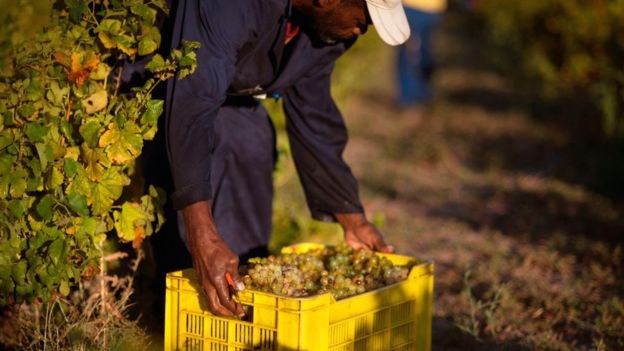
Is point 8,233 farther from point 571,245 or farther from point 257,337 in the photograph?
point 571,245

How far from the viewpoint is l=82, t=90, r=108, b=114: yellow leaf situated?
323 centimetres

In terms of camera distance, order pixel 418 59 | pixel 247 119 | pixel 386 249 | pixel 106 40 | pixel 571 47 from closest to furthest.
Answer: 1. pixel 106 40
2. pixel 386 249
3. pixel 247 119
4. pixel 571 47
5. pixel 418 59

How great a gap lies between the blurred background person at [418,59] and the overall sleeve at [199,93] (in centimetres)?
1050

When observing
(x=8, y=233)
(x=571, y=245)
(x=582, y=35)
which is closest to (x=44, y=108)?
(x=8, y=233)

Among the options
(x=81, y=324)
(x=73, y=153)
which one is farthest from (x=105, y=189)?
(x=81, y=324)

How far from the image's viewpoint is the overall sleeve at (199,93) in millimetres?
2855

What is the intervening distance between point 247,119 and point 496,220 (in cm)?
363

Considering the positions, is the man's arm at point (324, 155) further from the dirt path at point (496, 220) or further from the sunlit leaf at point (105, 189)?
the sunlit leaf at point (105, 189)

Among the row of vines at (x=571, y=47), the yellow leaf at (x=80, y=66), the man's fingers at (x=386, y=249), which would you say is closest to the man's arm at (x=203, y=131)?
the yellow leaf at (x=80, y=66)

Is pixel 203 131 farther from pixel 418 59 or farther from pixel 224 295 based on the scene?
pixel 418 59

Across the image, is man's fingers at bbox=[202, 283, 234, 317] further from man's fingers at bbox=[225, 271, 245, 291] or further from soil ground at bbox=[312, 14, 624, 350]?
soil ground at bbox=[312, 14, 624, 350]

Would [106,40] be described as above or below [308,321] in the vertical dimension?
above

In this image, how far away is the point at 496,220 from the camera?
7.00 m

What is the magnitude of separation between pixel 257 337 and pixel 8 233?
91cm
